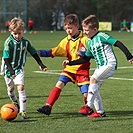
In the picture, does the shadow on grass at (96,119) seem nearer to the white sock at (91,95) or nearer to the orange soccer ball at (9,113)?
the white sock at (91,95)

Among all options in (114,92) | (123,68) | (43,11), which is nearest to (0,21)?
(43,11)

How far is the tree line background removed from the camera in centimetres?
6694

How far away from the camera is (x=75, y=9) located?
7100cm

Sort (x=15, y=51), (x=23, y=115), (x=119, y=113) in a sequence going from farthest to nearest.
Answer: (x=119, y=113) → (x=15, y=51) → (x=23, y=115)

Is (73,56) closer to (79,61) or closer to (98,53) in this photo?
(79,61)

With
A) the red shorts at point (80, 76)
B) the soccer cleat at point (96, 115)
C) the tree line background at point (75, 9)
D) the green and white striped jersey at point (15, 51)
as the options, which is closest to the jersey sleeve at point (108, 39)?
the red shorts at point (80, 76)

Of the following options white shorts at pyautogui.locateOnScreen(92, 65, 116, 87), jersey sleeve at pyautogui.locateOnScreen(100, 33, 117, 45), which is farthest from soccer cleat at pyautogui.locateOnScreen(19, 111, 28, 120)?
jersey sleeve at pyautogui.locateOnScreen(100, 33, 117, 45)

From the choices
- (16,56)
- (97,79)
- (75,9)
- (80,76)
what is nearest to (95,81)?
(97,79)

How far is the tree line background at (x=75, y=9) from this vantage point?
66.9 meters

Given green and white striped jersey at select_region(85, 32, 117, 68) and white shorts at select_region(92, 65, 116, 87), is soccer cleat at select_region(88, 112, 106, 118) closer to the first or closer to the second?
white shorts at select_region(92, 65, 116, 87)

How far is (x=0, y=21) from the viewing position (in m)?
55.9

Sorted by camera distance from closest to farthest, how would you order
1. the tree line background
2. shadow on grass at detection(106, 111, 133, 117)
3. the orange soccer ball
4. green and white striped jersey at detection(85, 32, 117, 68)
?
the orange soccer ball < green and white striped jersey at detection(85, 32, 117, 68) < shadow on grass at detection(106, 111, 133, 117) < the tree line background

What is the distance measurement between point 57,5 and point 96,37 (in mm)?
61968

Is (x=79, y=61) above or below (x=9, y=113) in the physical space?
above
